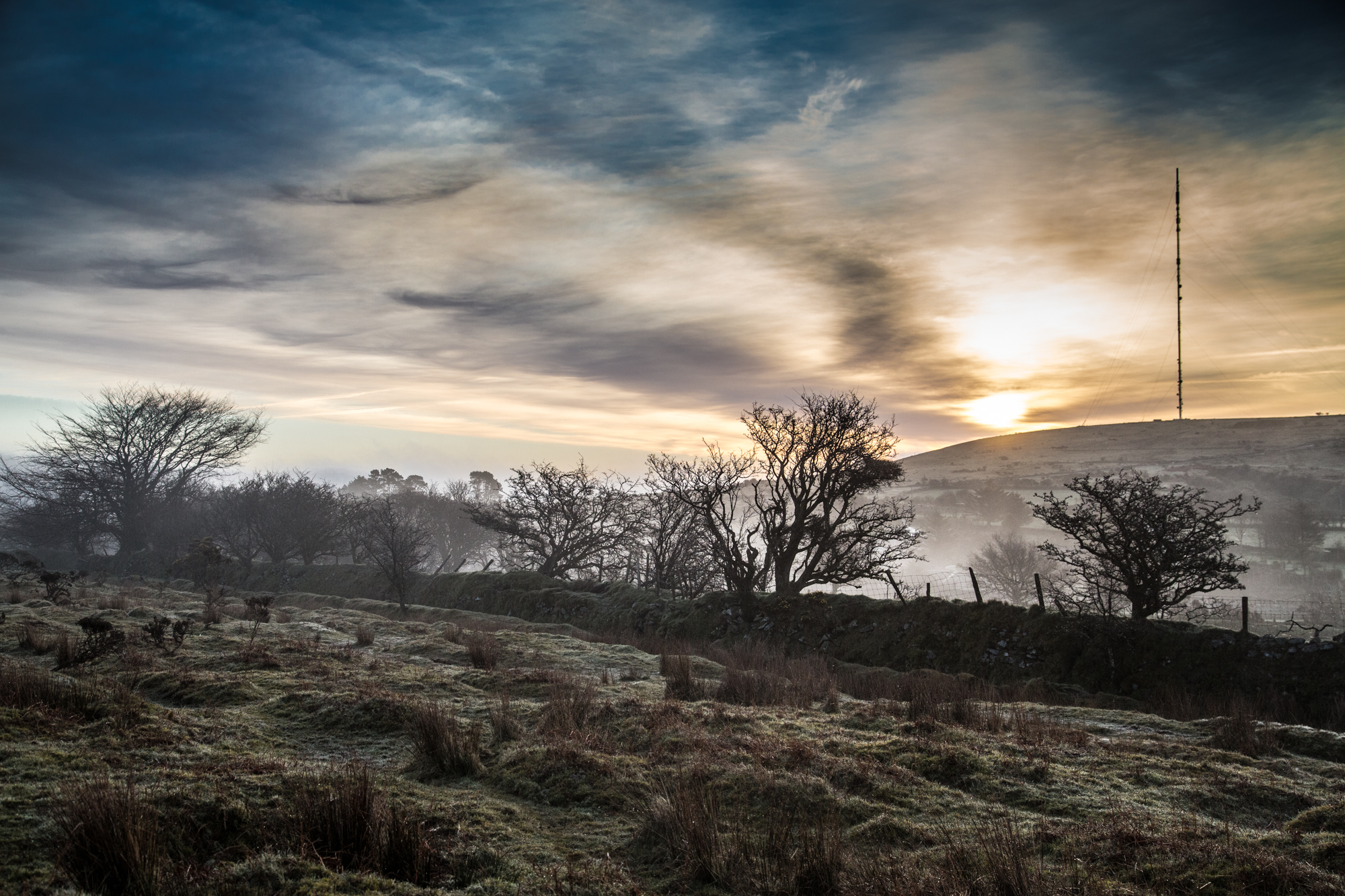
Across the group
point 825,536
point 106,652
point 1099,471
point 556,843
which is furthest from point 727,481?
point 1099,471

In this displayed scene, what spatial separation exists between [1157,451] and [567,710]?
412 feet

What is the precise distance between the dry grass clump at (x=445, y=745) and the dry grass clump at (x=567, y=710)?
0.87 metres

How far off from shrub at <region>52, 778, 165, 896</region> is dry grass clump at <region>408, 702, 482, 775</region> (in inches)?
96.7

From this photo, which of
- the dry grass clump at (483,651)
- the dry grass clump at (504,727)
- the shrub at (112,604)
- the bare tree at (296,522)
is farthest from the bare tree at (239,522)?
the dry grass clump at (504,727)

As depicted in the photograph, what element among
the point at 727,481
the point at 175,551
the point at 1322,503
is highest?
the point at 1322,503

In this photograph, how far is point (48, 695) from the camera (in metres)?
5.91

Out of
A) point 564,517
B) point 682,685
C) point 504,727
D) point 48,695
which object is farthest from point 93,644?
point 564,517

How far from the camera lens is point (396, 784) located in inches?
197

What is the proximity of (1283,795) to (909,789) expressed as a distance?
3256mm

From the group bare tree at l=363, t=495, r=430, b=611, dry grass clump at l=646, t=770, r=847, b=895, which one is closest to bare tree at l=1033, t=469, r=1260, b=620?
dry grass clump at l=646, t=770, r=847, b=895

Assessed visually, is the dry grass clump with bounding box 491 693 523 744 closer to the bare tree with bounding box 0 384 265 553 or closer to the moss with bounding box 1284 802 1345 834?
the moss with bounding box 1284 802 1345 834

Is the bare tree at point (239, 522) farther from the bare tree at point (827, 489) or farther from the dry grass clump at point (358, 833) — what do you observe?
the dry grass clump at point (358, 833)

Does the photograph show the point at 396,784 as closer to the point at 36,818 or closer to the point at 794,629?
the point at 36,818

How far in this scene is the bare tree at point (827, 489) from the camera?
22.1 metres
